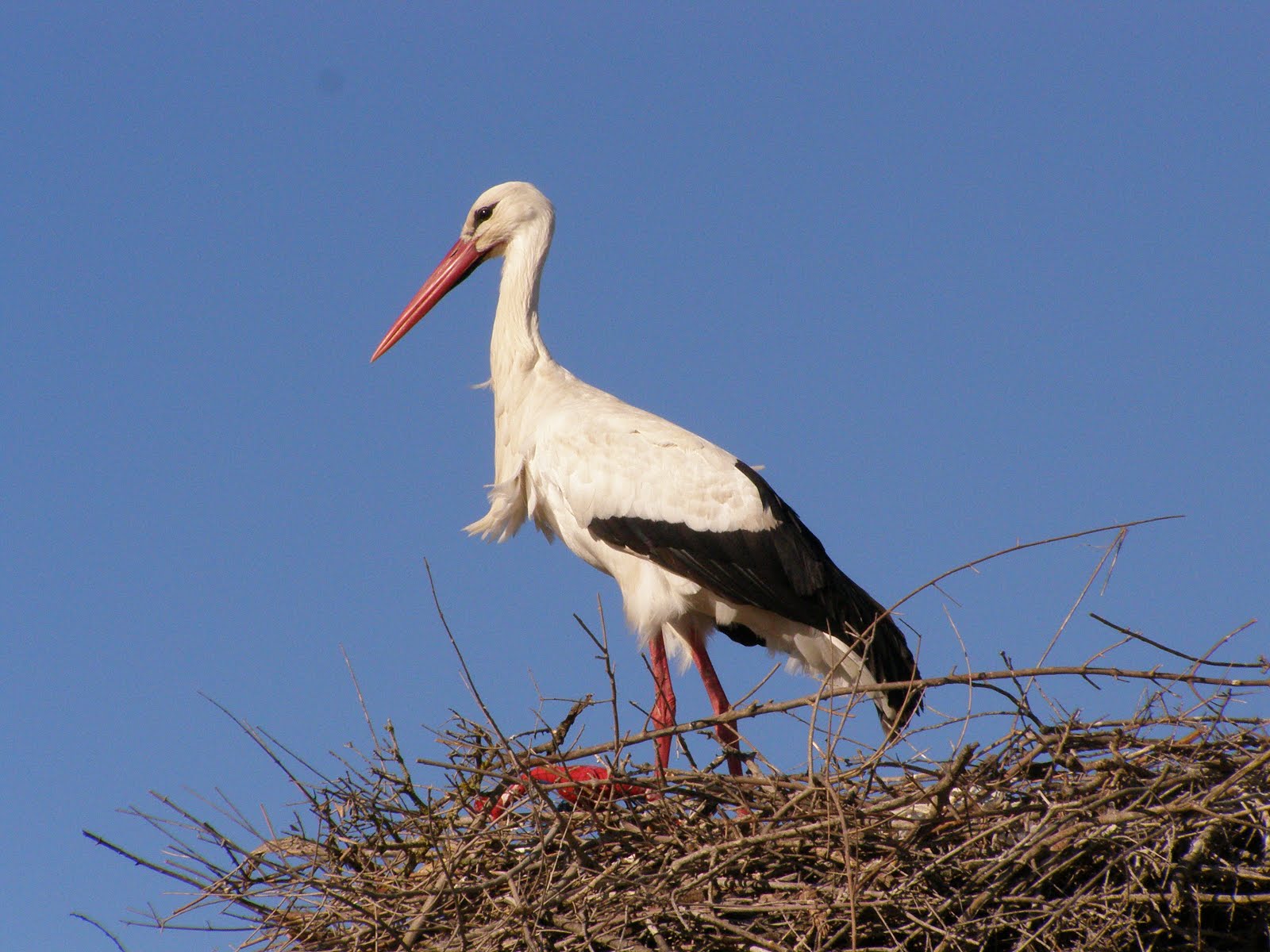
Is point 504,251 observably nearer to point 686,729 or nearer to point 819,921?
point 686,729

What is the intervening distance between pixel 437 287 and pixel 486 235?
0.32m

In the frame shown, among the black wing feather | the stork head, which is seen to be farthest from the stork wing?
the stork head

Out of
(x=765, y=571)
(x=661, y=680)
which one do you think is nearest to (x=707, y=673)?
(x=661, y=680)

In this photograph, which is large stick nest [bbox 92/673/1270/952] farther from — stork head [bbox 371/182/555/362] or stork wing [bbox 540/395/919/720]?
stork head [bbox 371/182/555/362]

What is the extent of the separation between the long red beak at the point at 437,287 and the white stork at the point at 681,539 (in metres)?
1.00

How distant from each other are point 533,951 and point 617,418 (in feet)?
8.31

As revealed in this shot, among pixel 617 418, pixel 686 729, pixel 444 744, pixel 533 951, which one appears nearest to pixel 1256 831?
pixel 686 729

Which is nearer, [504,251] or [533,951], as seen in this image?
[533,951]

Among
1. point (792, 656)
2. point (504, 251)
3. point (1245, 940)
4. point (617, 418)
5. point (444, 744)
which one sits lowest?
point (1245, 940)

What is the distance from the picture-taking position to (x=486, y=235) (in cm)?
722

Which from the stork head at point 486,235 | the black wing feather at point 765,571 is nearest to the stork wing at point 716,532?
the black wing feather at point 765,571

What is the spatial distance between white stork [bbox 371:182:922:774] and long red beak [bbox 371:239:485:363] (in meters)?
1.00

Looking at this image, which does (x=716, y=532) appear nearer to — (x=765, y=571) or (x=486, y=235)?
(x=765, y=571)

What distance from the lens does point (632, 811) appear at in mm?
4484
